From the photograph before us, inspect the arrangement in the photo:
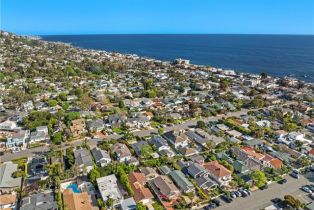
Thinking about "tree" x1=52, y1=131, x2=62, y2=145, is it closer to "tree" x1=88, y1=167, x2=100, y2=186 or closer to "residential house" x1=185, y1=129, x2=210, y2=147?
"tree" x1=88, y1=167, x2=100, y2=186

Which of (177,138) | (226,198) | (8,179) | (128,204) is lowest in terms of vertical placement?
(226,198)

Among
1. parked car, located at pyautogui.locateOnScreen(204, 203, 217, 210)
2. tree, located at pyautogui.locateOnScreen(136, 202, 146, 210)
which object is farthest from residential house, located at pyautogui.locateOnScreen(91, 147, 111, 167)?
parked car, located at pyautogui.locateOnScreen(204, 203, 217, 210)

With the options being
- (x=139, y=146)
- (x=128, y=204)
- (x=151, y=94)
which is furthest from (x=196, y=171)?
(x=151, y=94)

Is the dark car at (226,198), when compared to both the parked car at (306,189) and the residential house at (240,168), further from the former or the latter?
the parked car at (306,189)

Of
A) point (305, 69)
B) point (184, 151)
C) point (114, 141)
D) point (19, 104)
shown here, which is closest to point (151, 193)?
point (184, 151)

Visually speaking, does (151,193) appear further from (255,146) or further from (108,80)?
(108,80)

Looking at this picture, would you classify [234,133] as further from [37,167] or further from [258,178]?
[37,167]

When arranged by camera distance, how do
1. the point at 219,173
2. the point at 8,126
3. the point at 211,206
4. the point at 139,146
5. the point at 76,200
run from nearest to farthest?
the point at 76,200, the point at 211,206, the point at 219,173, the point at 139,146, the point at 8,126
